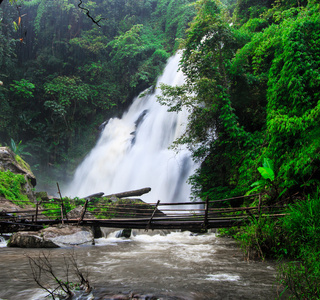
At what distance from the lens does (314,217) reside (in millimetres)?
4074

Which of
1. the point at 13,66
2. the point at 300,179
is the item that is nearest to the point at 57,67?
the point at 13,66

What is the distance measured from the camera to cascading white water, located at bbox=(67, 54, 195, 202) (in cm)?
1516

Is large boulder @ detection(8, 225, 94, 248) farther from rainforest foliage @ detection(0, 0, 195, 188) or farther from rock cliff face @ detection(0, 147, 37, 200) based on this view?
rainforest foliage @ detection(0, 0, 195, 188)

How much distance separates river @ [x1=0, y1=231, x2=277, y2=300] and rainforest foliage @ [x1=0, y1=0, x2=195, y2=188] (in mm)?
17641

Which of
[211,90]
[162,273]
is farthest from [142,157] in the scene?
[162,273]

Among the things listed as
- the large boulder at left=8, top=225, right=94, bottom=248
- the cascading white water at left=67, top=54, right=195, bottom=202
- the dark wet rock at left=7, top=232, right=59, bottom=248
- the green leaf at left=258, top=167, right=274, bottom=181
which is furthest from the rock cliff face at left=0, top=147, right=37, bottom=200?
the green leaf at left=258, top=167, right=274, bottom=181

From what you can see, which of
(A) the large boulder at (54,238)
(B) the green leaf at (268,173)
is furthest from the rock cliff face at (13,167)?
(B) the green leaf at (268,173)

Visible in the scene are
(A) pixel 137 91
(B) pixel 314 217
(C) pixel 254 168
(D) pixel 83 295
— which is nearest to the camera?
(D) pixel 83 295

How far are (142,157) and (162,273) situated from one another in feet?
46.6

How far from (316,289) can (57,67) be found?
25805mm

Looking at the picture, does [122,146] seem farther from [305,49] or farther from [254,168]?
[305,49]

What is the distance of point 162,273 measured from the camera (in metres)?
4.20

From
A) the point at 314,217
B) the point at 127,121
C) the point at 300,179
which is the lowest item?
the point at 314,217

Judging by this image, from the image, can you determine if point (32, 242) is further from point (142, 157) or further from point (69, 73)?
point (69, 73)
